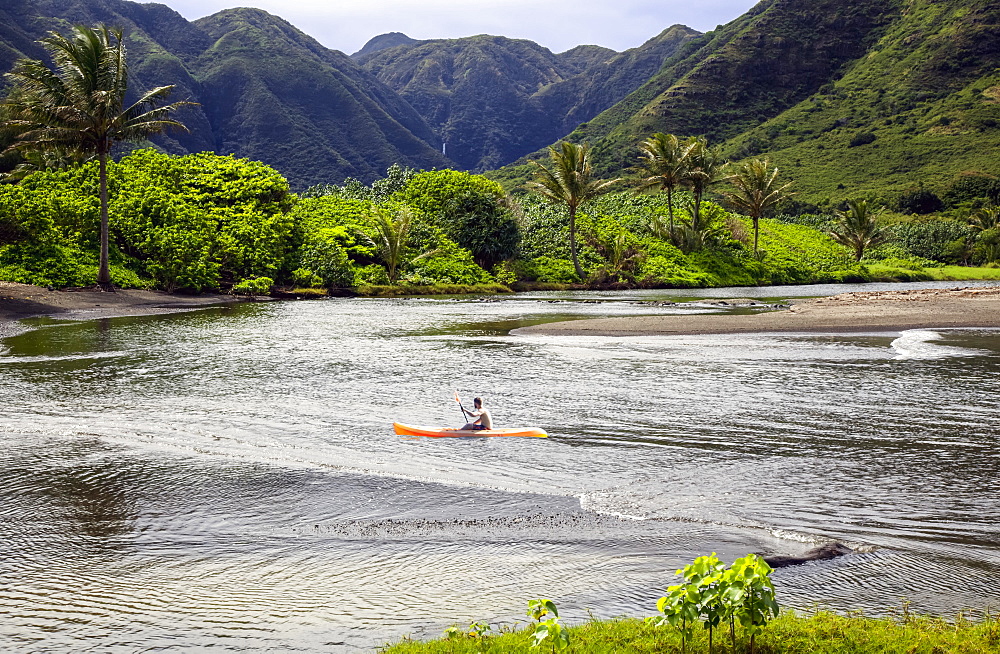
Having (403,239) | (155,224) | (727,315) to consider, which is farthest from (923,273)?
(155,224)

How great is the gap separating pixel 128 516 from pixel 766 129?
447ft

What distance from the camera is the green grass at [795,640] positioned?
5.65 metres

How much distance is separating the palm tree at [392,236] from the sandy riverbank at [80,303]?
47.9ft

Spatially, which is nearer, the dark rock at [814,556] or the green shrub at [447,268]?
the dark rock at [814,556]

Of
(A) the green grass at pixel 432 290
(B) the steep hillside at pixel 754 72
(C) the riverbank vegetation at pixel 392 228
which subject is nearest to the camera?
(C) the riverbank vegetation at pixel 392 228

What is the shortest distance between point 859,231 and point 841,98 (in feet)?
232

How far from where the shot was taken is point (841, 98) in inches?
5458

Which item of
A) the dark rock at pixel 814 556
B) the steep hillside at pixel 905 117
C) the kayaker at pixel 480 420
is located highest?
the steep hillside at pixel 905 117

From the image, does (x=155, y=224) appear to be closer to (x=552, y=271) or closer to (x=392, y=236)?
(x=392, y=236)

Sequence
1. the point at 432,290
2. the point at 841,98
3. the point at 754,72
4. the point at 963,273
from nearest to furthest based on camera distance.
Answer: the point at 432,290 < the point at 963,273 < the point at 841,98 < the point at 754,72

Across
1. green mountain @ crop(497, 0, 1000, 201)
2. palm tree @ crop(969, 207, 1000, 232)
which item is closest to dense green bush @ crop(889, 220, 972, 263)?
palm tree @ crop(969, 207, 1000, 232)

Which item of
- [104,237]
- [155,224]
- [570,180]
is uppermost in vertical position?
[570,180]

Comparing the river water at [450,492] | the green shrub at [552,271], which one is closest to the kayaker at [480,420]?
the river water at [450,492]

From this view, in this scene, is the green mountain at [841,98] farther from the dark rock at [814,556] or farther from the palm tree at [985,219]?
the dark rock at [814,556]
